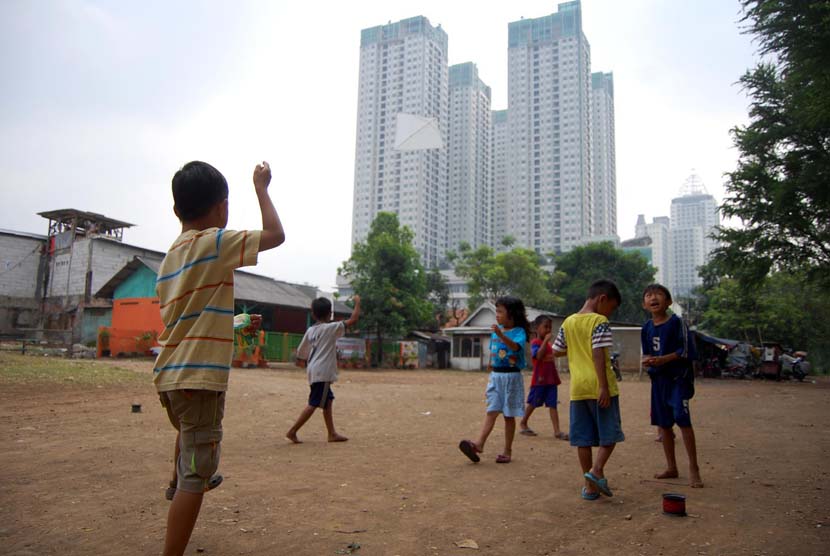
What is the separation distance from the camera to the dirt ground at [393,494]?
2896mm

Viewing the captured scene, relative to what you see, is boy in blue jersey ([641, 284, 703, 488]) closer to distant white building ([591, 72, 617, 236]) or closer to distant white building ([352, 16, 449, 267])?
distant white building ([352, 16, 449, 267])

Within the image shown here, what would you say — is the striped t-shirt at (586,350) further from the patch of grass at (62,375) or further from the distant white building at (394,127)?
the distant white building at (394,127)


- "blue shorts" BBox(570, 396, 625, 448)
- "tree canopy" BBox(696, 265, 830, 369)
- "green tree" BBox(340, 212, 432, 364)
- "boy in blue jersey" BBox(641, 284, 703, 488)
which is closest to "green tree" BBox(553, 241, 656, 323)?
"tree canopy" BBox(696, 265, 830, 369)

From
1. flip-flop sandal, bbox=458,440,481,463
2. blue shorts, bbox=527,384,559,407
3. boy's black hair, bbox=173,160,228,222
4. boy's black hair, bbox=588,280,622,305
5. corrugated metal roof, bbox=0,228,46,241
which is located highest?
corrugated metal roof, bbox=0,228,46,241

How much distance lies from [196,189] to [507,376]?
350cm

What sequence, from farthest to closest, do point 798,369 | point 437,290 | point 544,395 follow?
point 437,290 < point 798,369 < point 544,395

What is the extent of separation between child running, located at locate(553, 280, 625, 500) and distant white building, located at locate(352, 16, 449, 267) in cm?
8138

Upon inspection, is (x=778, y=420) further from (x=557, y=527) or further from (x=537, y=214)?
(x=537, y=214)

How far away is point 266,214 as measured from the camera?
2.43m

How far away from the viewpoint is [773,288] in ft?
113

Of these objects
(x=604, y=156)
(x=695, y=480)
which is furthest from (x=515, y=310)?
(x=604, y=156)

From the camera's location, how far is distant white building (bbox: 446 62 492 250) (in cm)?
9494

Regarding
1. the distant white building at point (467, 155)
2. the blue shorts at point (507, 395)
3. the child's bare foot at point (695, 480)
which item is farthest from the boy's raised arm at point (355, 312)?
the distant white building at point (467, 155)

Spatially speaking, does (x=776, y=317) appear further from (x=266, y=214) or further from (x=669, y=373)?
(x=266, y=214)
